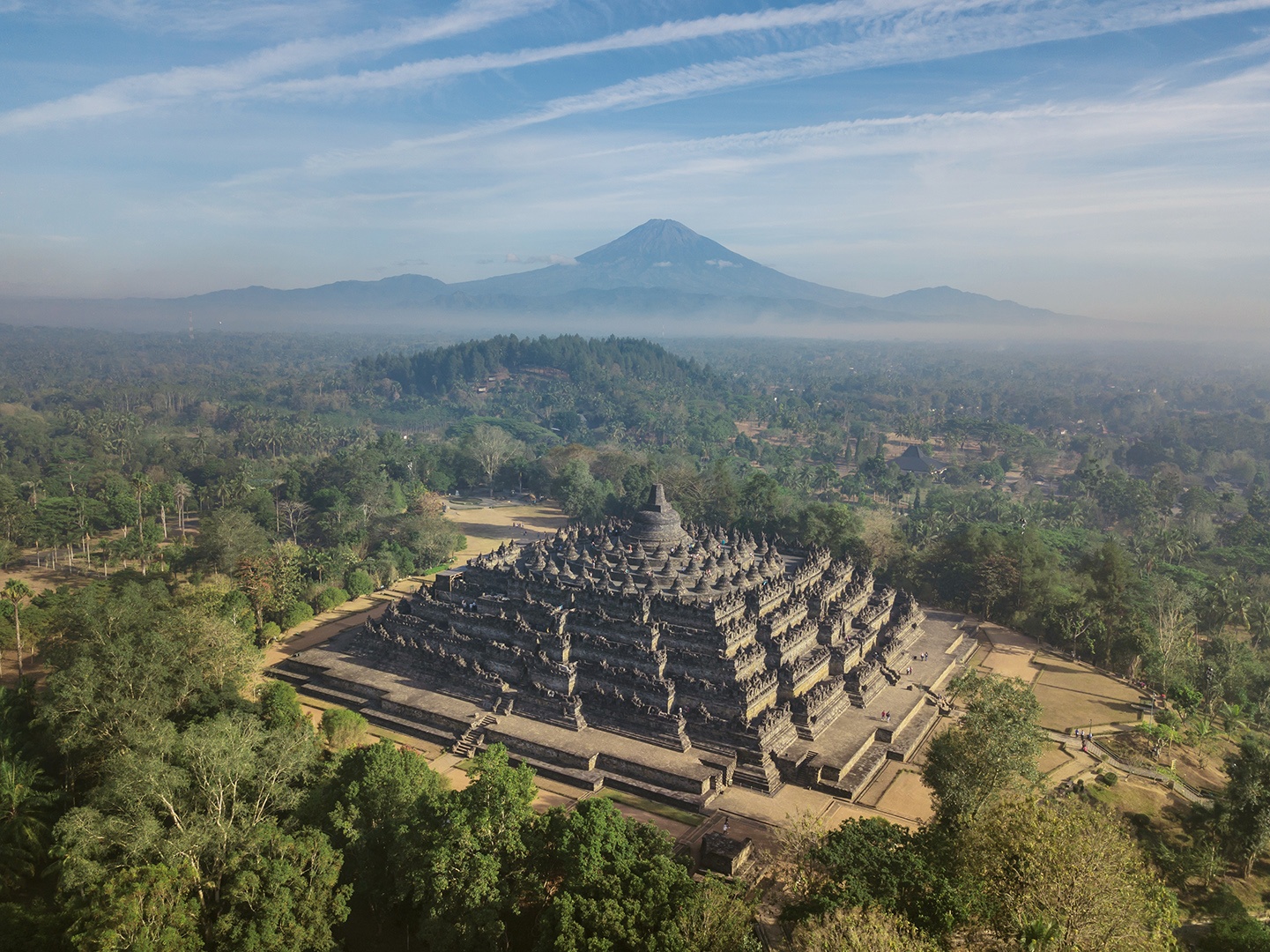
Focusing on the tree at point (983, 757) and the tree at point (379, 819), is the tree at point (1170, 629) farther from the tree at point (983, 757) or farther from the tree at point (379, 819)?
the tree at point (379, 819)

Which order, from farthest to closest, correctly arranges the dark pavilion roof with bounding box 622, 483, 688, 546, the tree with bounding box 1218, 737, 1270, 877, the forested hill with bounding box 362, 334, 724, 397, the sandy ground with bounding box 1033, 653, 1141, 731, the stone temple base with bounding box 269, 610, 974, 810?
the forested hill with bounding box 362, 334, 724, 397 < the dark pavilion roof with bounding box 622, 483, 688, 546 < the sandy ground with bounding box 1033, 653, 1141, 731 < the stone temple base with bounding box 269, 610, 974, 810 < the tree with bounding box 1218, 737, 1270, 877

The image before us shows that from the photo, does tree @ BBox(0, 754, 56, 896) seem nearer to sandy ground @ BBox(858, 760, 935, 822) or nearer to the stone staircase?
the stone staircase

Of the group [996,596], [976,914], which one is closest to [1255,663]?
[996,596]

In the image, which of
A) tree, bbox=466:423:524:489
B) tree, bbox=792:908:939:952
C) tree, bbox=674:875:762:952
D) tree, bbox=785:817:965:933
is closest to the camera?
tree, bbox=792:908:939:952

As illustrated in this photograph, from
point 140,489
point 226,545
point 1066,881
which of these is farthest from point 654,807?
point 140,489

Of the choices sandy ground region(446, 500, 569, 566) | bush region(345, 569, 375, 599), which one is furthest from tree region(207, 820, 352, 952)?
sandy ground region(446, 500, 569, 566)

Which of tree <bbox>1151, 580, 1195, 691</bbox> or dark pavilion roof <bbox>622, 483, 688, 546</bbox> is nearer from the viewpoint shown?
tree <bbox>1151, 580, 1195, 691</bbox>

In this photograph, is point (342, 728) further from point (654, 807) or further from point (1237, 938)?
point (1237, 938)
